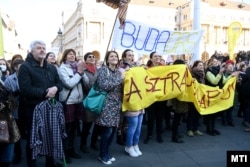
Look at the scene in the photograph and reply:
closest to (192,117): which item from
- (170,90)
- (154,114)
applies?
(154,114)

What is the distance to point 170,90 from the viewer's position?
5836mm

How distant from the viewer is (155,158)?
5.17 meters

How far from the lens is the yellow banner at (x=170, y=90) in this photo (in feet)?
17.1

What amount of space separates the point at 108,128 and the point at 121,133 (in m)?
1.19

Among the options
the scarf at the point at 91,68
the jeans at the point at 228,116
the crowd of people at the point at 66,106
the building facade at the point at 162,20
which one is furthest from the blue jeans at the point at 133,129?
the building facade at the point at 162,20

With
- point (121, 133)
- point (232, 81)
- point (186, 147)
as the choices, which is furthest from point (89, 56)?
point (232, 81)

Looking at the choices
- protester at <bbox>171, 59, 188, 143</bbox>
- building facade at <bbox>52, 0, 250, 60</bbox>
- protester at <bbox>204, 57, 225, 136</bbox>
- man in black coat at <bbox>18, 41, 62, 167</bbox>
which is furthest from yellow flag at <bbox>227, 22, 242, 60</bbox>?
building facade at <bbox>52, 0, 250, 60</bbox>

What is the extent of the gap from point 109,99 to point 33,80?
4.17ft

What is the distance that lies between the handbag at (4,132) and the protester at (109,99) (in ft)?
5.02

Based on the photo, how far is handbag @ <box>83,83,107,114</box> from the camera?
471 centimetres

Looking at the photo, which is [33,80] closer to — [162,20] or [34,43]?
[34,43]

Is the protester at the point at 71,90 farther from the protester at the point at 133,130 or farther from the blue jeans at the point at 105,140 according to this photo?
the protester at the point at 133,130

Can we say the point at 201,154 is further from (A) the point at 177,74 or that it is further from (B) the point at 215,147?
(A) the point at 177,74

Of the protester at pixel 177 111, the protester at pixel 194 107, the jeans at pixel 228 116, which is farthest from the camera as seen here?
the jeans at pixel 228 116
